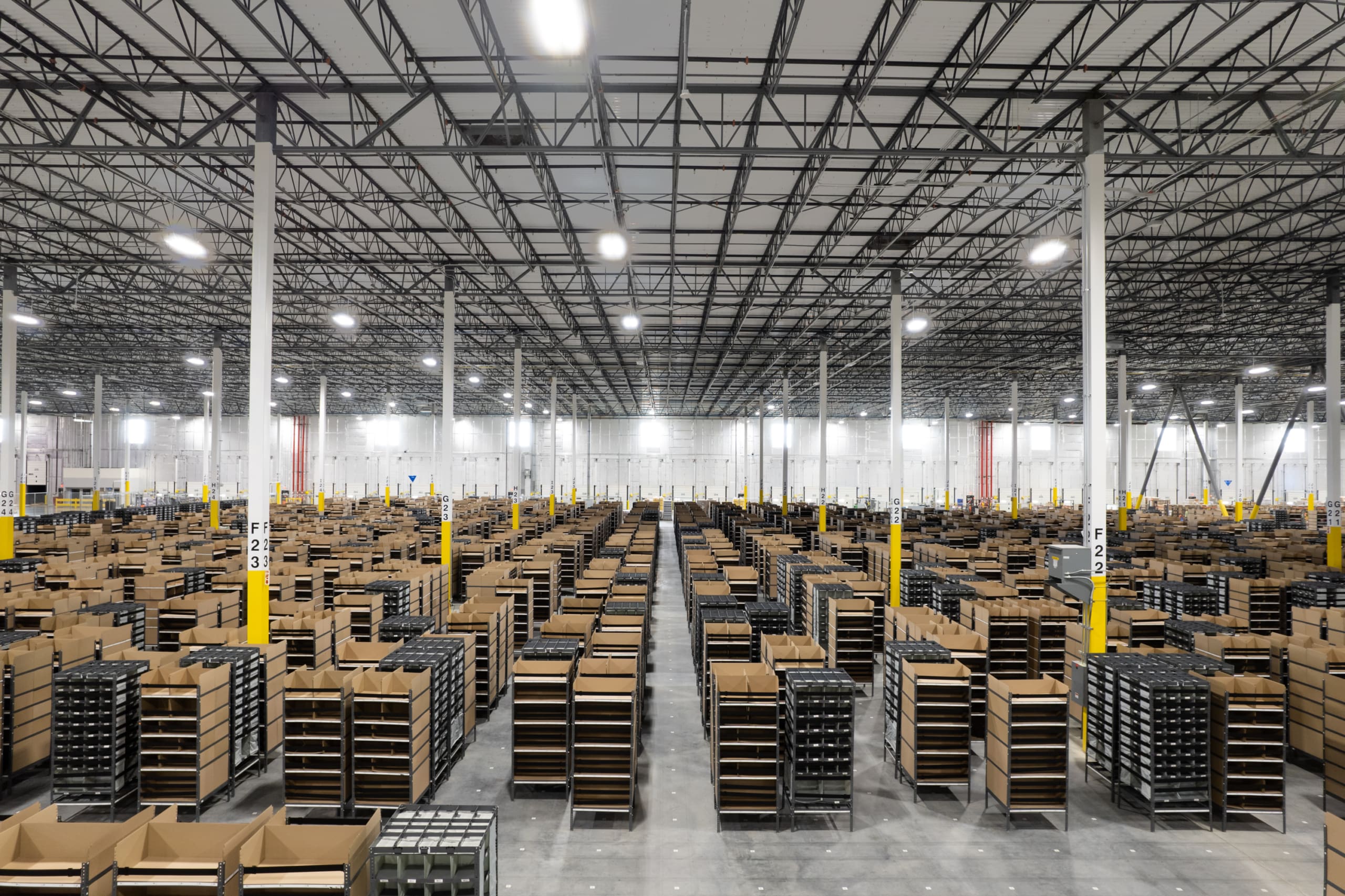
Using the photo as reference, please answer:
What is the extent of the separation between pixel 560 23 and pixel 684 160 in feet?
24.4

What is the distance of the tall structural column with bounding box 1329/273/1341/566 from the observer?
18766 millimetres

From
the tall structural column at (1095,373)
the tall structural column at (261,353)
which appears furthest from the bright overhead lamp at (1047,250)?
the tall structural column at (261,353)

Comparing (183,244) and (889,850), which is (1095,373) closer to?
(889,850)

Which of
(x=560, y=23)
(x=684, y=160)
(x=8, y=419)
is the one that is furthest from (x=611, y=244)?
(x=8, y=419)

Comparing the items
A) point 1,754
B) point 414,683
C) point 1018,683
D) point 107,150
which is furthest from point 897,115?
point 1,754

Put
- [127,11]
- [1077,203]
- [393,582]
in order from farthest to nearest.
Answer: [1077,203] < [393,582] < [127,11]

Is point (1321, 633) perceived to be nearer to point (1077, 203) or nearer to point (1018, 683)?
point (1018, 683)

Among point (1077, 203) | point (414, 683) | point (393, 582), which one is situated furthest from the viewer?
point (1077, 203)

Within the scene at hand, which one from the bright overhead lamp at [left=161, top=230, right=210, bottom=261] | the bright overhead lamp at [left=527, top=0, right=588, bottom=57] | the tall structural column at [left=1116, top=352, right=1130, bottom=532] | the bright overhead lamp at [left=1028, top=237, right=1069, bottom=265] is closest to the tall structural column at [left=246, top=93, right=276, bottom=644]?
the bright overhead lamp at [left=161, top=230, right=210, bottom=261]

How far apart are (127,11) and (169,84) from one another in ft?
5.90

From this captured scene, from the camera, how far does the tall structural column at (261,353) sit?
35.1 ft

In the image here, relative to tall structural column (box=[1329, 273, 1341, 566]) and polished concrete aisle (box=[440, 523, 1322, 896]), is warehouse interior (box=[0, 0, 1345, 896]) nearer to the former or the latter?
polished concrete aisle (box=[440, 523, 1322, 896])

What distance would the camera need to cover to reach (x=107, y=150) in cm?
1138

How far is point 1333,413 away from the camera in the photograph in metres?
19.1
